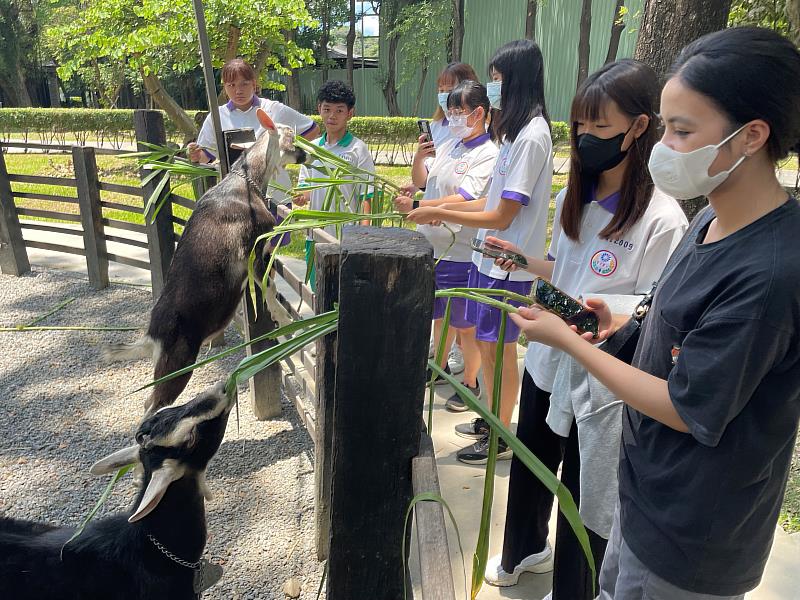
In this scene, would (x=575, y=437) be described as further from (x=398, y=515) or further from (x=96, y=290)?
(x=96, y=290)

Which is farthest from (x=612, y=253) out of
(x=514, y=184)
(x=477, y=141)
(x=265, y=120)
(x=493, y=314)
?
(x=265, y=120)

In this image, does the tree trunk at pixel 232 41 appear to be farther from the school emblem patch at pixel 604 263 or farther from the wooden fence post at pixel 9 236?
the school emblem patch at pixel 604 263

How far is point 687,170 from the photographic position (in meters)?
1.30

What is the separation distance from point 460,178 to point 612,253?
5.38 feet

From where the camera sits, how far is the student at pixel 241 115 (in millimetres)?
4328

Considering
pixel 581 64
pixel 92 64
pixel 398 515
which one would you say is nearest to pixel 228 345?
pixel 398 515

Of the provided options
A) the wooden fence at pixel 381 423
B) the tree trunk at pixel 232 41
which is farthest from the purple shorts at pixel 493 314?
the tree trunk at pixel 232 41

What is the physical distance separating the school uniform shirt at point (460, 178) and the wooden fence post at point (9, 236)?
5.16 meters

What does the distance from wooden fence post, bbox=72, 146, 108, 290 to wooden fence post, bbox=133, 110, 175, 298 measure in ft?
3.55

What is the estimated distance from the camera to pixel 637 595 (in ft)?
4.77

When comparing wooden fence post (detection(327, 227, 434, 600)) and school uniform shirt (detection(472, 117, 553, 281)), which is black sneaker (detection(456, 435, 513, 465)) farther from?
wooden fence post (detection(327, 227, 434, 600))

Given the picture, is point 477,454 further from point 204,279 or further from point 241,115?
point 241,115

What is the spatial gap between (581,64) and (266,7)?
860cm

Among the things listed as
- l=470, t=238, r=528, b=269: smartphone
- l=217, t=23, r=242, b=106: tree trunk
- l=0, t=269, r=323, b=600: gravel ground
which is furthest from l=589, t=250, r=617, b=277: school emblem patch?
l=217, t=23, r=242, b=106: tree trunk
